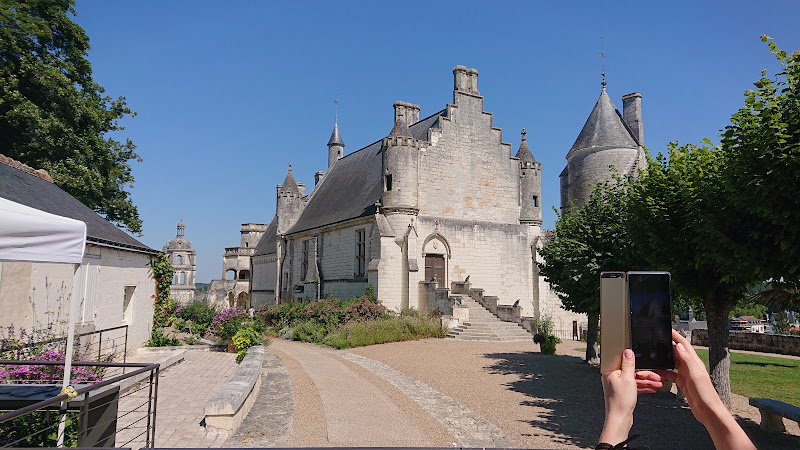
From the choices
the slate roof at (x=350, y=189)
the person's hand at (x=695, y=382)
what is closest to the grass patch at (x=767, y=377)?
the person's hand at (x=695, y=382)

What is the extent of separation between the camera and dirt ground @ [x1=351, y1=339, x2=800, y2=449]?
6703 millimetres

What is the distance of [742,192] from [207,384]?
9976 mm

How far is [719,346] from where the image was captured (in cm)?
806

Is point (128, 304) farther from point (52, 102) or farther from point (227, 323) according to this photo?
point (52, 102)

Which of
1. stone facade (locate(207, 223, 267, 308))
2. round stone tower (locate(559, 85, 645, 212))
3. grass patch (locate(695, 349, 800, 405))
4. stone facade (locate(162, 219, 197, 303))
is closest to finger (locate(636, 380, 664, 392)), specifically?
grass patch (locate(695, 349, 800, 405))

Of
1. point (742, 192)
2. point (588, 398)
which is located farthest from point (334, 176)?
point (742, 192)

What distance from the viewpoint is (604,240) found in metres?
12.0

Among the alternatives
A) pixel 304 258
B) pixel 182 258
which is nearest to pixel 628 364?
pixel 304 258

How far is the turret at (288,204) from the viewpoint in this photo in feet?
112

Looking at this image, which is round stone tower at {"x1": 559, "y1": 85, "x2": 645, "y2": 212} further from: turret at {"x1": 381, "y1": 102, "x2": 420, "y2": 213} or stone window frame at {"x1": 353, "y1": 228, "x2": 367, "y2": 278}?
stone window frame at {"x1": 353, "y1": 228, "x2": 367, "y2": 278}

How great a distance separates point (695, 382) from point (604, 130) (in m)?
26.0

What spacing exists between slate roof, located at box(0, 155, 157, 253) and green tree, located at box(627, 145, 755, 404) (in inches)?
452

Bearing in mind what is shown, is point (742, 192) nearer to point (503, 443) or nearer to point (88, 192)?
point (503, 443)

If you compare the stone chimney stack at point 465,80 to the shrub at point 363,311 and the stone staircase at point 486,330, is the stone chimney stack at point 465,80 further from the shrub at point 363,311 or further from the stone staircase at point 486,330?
the shrub at point 363,311
